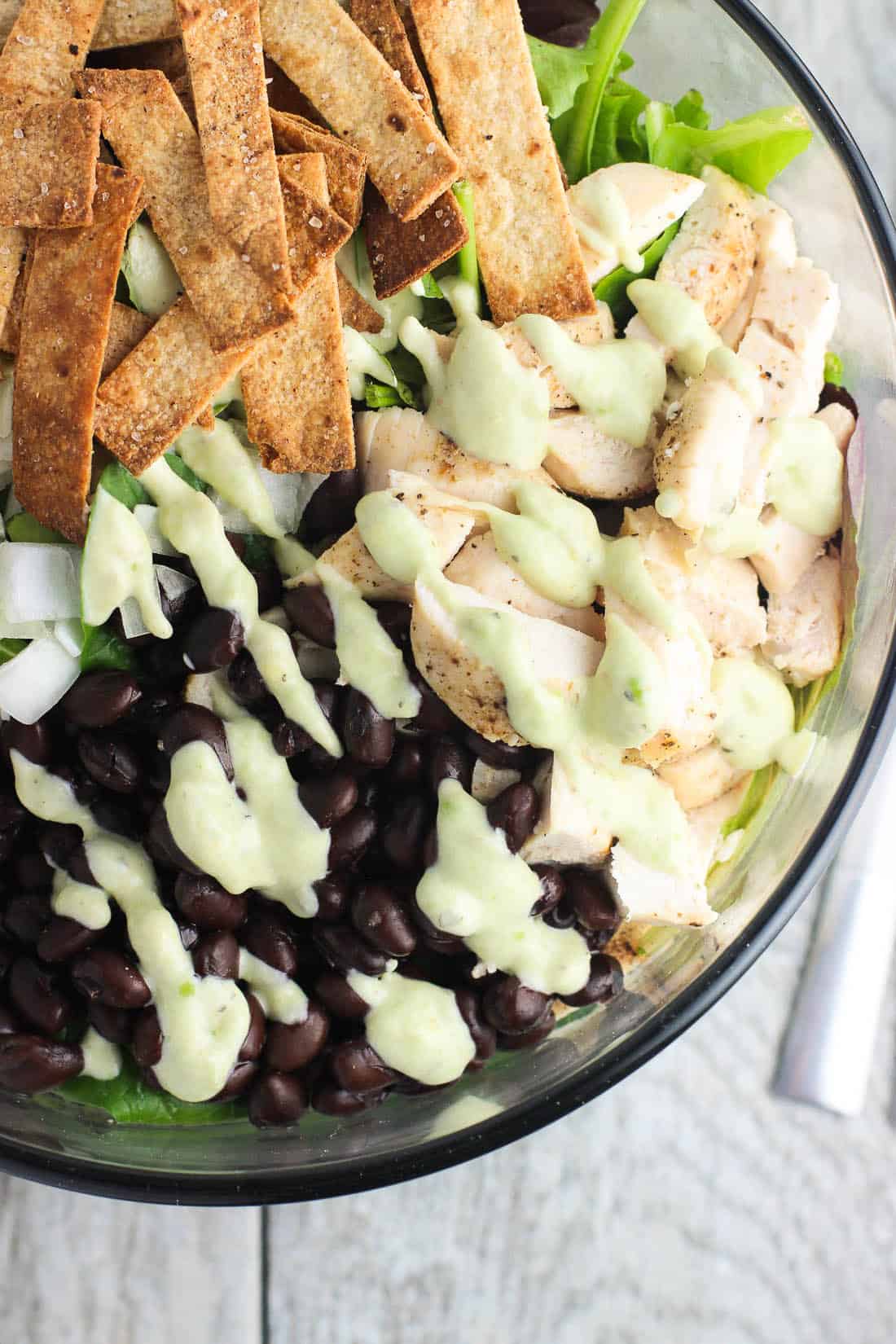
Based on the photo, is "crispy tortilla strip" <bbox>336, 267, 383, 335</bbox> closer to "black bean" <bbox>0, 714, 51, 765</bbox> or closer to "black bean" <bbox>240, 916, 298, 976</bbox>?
"black bean" <bbox>0, 714, 51, 765</bbox>

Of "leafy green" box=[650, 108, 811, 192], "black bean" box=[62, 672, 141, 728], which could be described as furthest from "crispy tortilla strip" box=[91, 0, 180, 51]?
"black bean" box=[62, 672, 141, 728]

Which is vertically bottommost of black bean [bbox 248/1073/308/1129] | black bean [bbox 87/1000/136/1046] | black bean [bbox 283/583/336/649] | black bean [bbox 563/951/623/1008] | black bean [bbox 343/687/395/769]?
black bean [bbox 248/1073/308/1129]

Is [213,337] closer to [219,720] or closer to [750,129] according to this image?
[219,720]

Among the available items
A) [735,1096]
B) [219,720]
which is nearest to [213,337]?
[219,720]

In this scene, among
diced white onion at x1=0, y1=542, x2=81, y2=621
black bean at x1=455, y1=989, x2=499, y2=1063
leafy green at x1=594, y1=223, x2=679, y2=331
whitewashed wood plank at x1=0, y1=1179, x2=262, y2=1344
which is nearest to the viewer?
diced white onion at x1=0, y1=542, x2=81, y2=621

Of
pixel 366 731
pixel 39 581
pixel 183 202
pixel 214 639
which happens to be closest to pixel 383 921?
pixel 366 731

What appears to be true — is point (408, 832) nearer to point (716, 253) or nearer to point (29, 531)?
point (29, 531)
